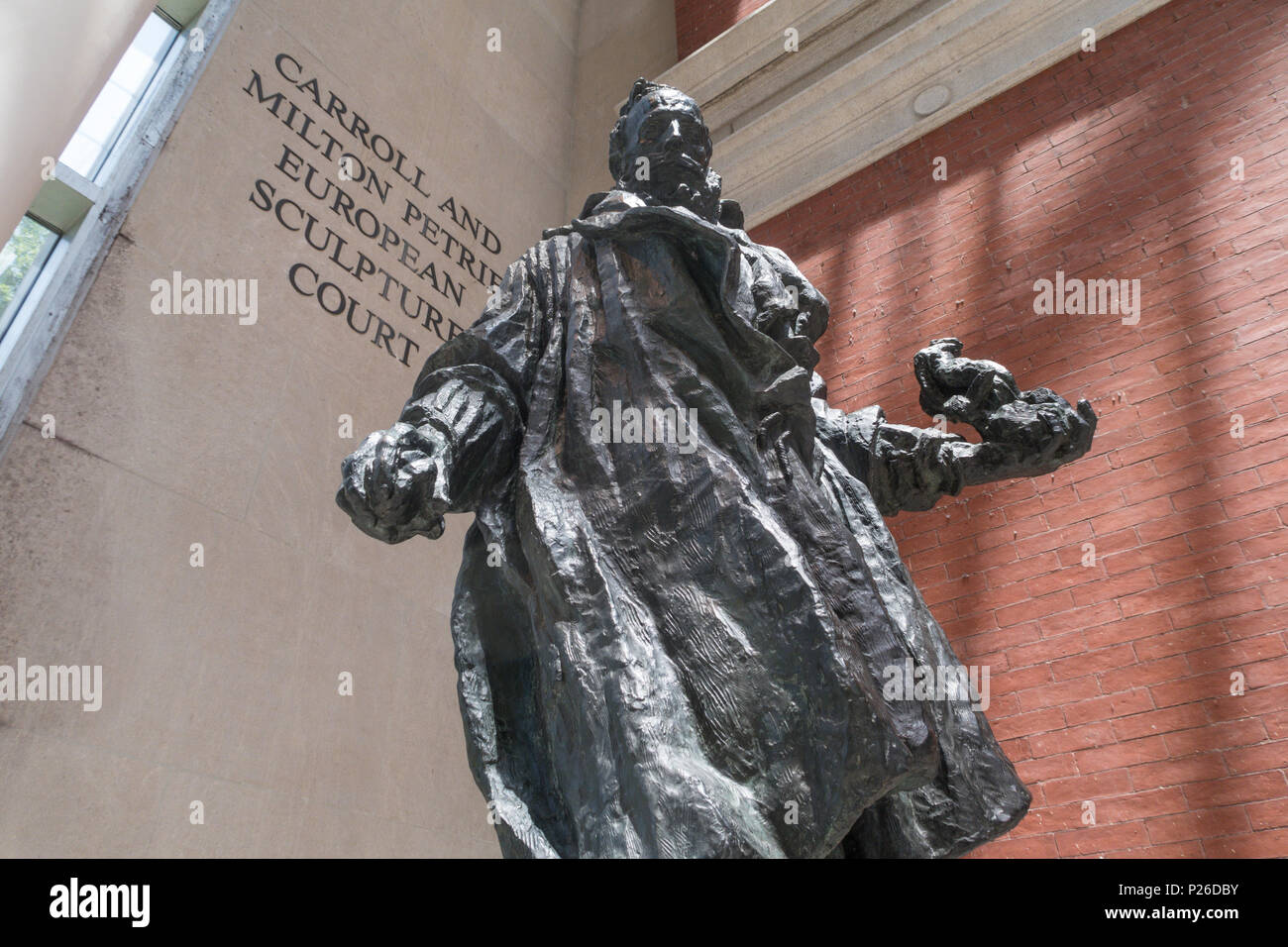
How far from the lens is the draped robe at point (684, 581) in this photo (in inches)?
66.1

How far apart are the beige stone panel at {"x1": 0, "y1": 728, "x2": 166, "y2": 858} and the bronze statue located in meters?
2.65

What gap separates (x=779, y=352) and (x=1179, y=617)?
2940 mm

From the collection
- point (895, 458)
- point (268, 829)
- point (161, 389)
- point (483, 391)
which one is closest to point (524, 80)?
point (161, 389)

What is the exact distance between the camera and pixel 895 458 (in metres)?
2.52

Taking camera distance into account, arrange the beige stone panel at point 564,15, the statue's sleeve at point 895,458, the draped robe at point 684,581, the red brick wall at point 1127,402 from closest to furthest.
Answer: the draped robe at point 684,581
the statue's sleeve at point 895,458
the red brick wall at point 1127,402
the beige stone panel at point 564,15

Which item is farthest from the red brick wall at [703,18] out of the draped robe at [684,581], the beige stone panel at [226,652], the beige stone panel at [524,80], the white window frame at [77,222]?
the draped robe at [684,581]

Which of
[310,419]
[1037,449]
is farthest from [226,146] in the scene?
[1037,449]

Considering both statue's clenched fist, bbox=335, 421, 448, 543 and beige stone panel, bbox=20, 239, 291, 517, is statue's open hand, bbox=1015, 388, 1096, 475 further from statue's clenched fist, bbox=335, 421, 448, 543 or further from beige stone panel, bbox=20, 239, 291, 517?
beige stone panel, bbox=20, 239, 291, 517

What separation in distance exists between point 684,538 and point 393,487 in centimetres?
52

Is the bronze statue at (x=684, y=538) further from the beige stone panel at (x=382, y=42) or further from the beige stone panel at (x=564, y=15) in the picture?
the beige stone panel at (x=564, y=15)

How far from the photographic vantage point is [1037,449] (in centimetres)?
235

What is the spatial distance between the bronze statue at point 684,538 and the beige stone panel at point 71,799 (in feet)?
8.69

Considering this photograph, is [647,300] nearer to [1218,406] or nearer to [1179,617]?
[1179,617]

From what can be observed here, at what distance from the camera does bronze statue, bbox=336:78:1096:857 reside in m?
1.69
